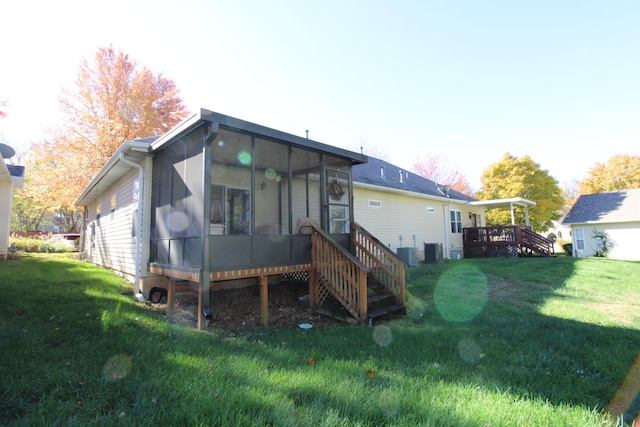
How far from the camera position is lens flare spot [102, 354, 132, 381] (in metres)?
2.74

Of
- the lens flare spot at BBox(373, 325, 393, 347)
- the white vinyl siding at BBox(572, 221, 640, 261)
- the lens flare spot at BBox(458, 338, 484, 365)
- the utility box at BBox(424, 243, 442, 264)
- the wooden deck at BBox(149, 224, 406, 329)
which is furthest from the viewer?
the white vinyl siding at BBox(572, 221, 640, 261)

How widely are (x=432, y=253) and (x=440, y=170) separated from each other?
20.7m

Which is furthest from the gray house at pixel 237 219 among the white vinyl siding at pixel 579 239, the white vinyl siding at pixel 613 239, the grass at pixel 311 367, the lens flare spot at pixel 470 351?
the white vinyl siding at pixel 579 239

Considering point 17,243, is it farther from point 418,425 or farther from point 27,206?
point 418,425

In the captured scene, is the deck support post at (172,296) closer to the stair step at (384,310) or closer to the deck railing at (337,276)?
the deck railing at (337,276)

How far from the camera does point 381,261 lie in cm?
643

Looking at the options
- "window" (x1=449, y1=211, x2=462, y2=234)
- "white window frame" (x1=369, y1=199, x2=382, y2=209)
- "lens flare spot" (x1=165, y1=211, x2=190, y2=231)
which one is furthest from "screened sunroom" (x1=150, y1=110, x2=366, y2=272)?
"window" (x1=449, y1=211, x2=462, y2=234)

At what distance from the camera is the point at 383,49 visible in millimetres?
10805

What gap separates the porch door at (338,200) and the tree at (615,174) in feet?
111

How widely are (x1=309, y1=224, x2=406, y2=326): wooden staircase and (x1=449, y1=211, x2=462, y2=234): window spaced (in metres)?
11.6

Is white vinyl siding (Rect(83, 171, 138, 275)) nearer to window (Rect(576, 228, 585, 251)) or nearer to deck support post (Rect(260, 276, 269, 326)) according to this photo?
deck support post (Rect(260, 276, 269, 326))

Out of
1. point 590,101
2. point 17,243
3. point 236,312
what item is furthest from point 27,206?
point 590,101

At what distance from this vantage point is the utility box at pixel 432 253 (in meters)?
13.5

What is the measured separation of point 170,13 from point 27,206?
3516cm
